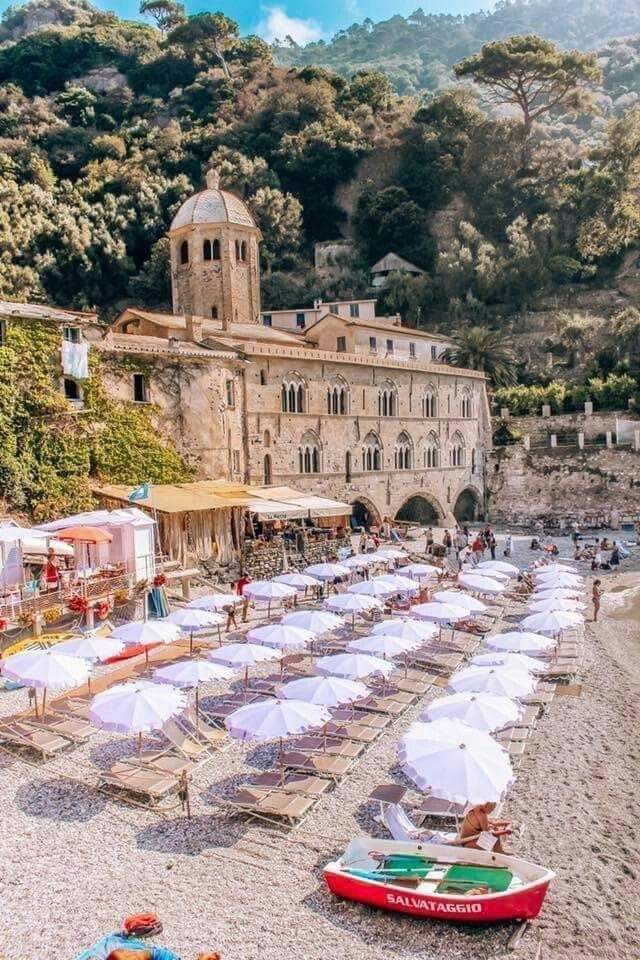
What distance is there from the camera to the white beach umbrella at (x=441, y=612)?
65.0ft

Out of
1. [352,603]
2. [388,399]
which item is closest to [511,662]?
[352,603]

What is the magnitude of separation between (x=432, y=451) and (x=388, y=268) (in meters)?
27.9

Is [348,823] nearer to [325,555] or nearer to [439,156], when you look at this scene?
[325,555]

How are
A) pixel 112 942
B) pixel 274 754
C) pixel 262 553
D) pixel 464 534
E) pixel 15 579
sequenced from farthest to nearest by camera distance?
pixel 464 534, pixel 262 553, pixel 15 579, pixel 274 754, pixel 112 942

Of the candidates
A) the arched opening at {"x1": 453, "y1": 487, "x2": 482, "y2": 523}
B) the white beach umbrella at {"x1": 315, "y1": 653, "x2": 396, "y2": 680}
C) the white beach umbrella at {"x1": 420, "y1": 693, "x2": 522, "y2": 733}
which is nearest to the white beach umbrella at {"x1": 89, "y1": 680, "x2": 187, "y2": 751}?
the white beach umbrella at {"x1": 315, "y1": 653, "x2": 396, "y2": 680}

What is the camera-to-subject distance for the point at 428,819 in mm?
11789

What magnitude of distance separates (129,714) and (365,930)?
4703 millimetres

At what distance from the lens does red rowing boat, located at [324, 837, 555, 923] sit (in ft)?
29.5

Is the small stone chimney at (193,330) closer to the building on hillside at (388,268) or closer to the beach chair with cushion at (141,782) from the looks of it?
the beach chair with cushion at (141,782)

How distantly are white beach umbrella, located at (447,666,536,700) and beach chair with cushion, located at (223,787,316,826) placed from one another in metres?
4.00

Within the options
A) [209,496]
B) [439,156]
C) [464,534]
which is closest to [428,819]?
[209,496]

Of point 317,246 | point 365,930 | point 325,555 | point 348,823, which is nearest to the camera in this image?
point 365,930

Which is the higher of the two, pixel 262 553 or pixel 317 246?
pixel 317 246

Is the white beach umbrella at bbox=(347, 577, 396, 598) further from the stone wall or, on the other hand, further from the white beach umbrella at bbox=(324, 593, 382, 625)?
the stone wall
